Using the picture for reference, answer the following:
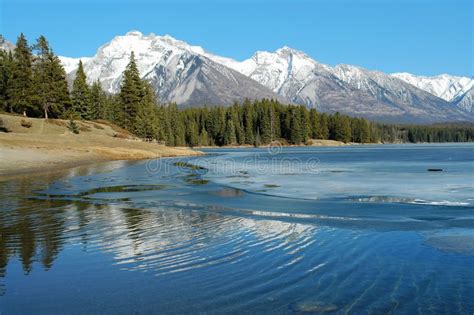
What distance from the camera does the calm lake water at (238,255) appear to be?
24.3 ft

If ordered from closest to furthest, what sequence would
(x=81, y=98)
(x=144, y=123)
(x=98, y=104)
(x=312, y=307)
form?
(x=312, y=307), (x=81, y=98), (x=144, y=123), (x=98, y=104)

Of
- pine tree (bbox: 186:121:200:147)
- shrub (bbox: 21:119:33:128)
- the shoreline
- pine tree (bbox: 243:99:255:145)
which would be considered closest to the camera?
the shoreline

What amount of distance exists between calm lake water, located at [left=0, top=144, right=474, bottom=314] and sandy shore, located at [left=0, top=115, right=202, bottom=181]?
19.8 m

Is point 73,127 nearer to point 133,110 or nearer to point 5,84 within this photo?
point 5,84

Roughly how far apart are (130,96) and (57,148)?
6297 cm

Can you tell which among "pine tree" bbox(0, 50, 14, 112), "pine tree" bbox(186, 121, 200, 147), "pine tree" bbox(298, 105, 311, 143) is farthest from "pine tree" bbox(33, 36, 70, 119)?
"pine tree" bbox(298, 105, 311, 143)

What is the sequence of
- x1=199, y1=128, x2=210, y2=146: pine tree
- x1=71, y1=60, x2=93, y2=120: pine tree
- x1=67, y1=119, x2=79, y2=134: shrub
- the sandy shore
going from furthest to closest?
x1=199, y1=128, x2=210, y2=146: pine tree → x1=71, y1=60, x2=93, y2=120: pine tree → x1=67, y1=119, x2=79, y2=134: shrub → the sandy shore

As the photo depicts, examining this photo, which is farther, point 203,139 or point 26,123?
point 203,139

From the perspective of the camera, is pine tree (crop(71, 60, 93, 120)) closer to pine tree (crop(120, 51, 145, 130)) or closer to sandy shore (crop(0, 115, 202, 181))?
pine tree (crop(120, 51, 145, 130))

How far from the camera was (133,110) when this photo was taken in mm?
114250

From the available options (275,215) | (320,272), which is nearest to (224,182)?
(275,215)

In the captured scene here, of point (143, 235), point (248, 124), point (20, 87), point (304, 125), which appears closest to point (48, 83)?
point (20, 87)

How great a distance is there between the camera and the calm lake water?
291 inches

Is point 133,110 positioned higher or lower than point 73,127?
higher
